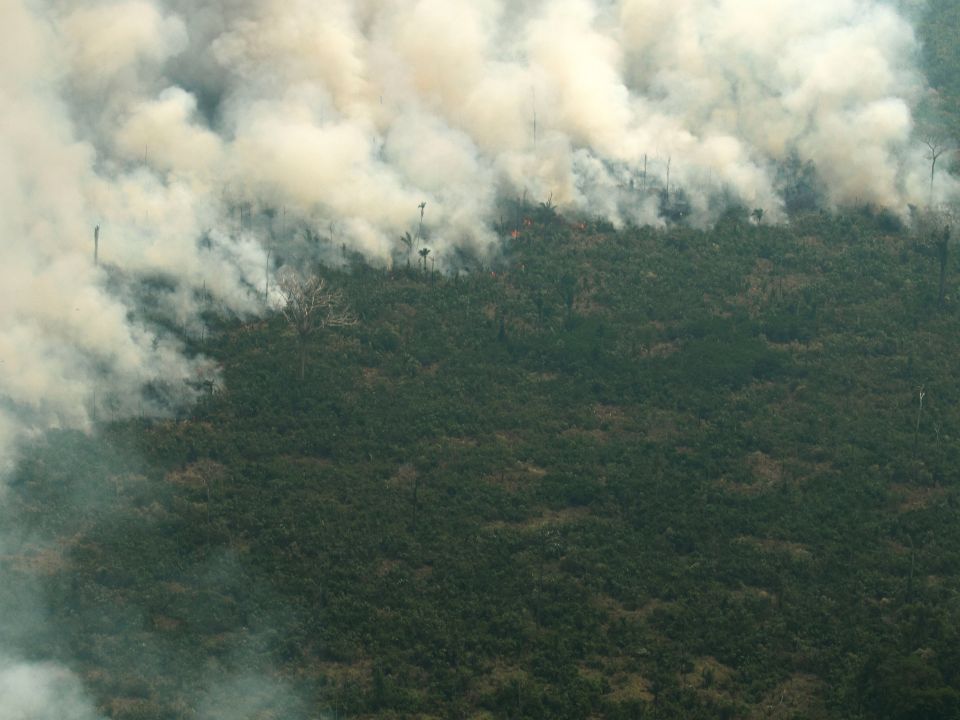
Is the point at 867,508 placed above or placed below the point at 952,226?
below

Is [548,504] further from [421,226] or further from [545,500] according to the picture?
[421,226]

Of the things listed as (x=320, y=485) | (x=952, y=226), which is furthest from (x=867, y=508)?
(x=952, y=226)

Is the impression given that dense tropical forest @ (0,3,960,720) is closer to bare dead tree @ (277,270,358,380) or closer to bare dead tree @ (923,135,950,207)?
bare dead tree @ (277,270,358,380)

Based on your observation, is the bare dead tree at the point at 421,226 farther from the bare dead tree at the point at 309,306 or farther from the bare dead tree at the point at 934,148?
the bare dead tree at the point at 934,148

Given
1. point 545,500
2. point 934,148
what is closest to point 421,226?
point 545,500

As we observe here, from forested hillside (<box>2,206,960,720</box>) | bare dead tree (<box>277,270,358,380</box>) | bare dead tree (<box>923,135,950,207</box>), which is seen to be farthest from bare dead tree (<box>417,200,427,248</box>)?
bare dead tree (<box>923,135,950,207</box>)

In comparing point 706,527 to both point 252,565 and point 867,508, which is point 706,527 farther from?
point 252,565
